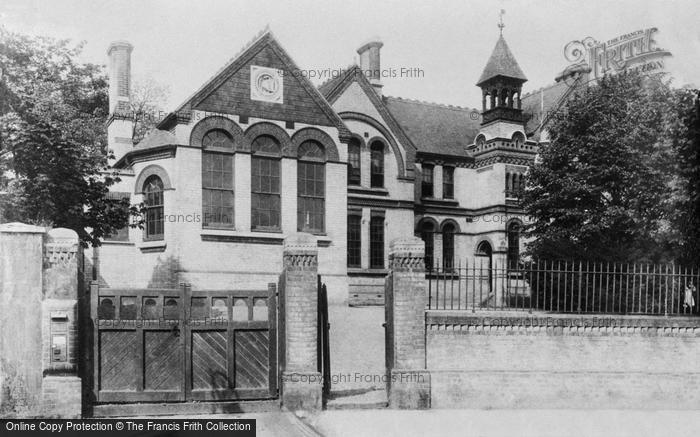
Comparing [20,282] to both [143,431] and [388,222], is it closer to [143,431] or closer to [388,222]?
[143,431]

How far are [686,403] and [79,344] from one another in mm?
11797

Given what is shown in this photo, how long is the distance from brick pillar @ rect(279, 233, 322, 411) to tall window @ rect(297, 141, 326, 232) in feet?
42.2

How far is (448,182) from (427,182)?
1.33m

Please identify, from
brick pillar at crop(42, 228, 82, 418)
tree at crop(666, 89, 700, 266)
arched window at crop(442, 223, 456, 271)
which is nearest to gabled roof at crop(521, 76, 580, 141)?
arched window at crop(442, 223, 456, 271)

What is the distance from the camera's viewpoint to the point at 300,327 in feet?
40.2

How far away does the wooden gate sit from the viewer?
11727 millimetres

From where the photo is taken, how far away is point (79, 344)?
11469 millimetres

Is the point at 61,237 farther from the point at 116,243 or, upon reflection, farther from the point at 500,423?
the point at 116,243

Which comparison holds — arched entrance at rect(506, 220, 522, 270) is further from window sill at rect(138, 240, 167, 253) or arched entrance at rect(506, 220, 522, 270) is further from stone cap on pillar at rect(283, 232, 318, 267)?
stone cap on pillar at rect(283, 232, 318, 267)

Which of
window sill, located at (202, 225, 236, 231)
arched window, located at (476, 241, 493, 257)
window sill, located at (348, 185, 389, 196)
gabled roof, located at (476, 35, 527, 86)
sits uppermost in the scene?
gabled roof, located at (476, 35, 527, 86)

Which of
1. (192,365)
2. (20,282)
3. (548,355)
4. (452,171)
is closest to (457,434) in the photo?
(548,355)

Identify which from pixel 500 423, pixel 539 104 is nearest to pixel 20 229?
pixel 500 423

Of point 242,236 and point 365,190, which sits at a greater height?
point 365,190

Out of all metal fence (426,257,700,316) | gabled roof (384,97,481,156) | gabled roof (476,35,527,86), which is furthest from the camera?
gabled roof (384,97,481,156)
